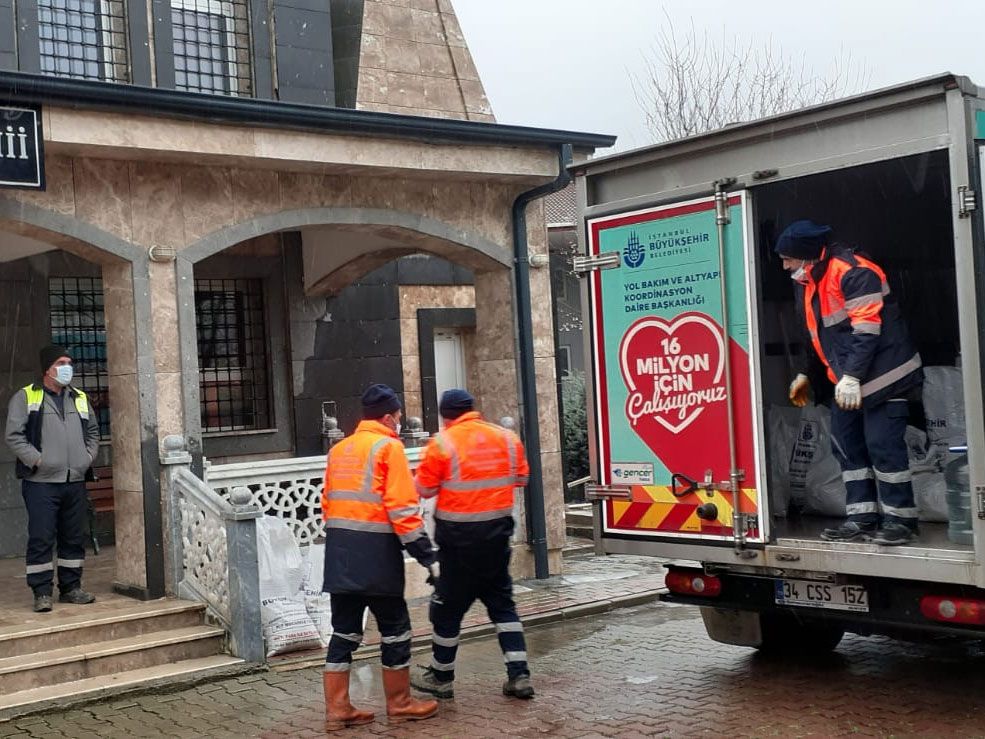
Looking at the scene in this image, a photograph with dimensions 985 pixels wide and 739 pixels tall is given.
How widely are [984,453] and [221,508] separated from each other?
191 inches

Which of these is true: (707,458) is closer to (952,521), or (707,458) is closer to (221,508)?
(952,521)

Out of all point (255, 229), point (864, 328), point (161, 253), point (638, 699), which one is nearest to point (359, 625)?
point (638, 699)

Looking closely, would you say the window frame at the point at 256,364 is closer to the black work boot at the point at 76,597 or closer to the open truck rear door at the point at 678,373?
the black work boot at the point at 76,597

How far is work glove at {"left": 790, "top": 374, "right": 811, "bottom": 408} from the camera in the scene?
23.6ft

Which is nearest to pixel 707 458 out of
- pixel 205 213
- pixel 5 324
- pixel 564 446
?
pixel 205 213

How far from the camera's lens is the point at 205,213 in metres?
9.22

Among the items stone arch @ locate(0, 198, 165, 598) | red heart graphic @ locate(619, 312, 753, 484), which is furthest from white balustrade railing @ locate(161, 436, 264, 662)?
red heart graphic @ locate(619, 312, 753, 484)

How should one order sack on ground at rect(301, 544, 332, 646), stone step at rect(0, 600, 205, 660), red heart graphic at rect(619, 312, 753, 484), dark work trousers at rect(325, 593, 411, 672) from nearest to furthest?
dark work trousers at rect(325, 593, 411, 672), red heart graphic at rect(619, 312, 753, 484), stone step at rect(0, 600, 205, 660), sack on ground at rect(301, 544, 332, 646)

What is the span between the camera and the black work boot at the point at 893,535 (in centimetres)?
609

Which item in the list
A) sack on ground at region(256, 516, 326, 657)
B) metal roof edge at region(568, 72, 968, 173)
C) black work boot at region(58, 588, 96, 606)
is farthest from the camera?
black work boot at region(58, 588, 96, 606)

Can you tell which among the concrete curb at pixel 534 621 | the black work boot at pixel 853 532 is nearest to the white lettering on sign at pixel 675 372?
the black work boot at pixel 853 532

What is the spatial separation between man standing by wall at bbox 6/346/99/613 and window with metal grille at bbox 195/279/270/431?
409 centimetres

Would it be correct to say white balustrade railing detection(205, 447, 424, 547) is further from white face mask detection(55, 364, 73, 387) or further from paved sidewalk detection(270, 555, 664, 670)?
white face mask detection(55, 364, 73, 387)

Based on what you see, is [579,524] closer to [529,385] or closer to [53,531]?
[529,385]
